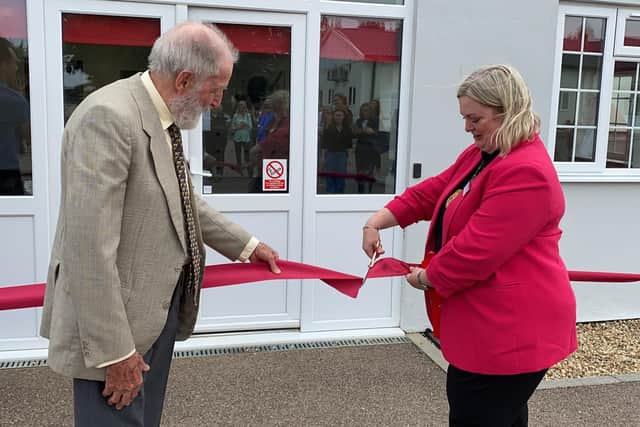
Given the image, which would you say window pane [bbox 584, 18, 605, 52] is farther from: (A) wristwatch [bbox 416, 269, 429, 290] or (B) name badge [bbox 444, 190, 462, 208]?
(A) wristwatch [bbox 416, 269, 429, 290]

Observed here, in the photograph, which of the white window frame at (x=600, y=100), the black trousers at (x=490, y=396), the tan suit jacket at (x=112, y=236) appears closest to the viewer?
the tan suit jacket at (x=112, y=236)

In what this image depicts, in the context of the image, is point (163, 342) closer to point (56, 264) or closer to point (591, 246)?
point (56, 264)

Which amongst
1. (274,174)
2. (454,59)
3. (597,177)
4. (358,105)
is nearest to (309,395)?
(274,174)

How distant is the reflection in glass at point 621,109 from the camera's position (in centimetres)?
580

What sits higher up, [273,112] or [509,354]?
[273,112]

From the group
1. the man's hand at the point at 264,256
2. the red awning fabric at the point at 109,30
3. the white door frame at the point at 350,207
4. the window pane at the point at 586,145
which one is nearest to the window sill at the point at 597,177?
the window pane at the point at 586,145

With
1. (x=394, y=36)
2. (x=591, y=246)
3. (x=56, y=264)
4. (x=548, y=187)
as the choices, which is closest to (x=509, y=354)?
(x=548, y=187)

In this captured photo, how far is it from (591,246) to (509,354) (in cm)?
388

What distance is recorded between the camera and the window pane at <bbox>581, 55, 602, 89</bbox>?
18.3 ft

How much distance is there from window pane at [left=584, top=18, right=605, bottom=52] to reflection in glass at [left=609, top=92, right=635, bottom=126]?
0.51 m

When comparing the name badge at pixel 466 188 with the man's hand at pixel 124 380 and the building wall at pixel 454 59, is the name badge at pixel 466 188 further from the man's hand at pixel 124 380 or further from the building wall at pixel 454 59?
the building wall at pixel 454 59

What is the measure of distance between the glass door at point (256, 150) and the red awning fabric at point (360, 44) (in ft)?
0.75

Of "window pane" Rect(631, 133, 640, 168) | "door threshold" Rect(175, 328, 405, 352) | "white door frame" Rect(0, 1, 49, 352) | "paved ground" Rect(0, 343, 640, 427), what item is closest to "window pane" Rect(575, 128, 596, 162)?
"window pane" Rect(631, 133, 640, 168)

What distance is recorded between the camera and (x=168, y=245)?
6.63 ft
